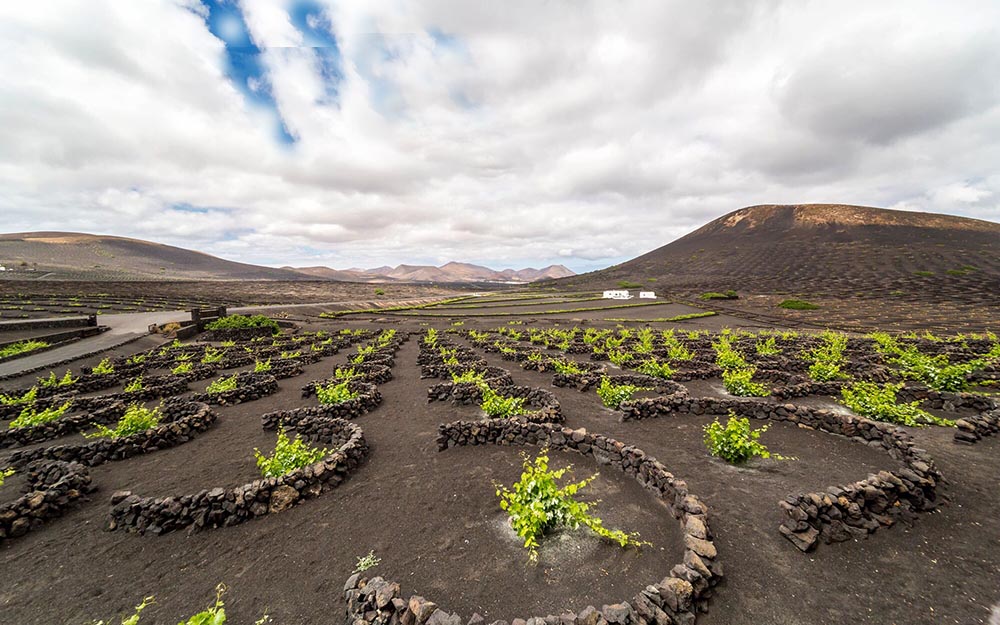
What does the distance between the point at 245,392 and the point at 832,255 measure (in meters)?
159

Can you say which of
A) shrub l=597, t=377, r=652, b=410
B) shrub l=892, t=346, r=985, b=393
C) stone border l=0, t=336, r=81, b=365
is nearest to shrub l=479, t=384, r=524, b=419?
shrub l=597, t=377, r=652, b=410

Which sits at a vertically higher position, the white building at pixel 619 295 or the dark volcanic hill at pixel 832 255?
the dark volcanic hill at pixel 832 255

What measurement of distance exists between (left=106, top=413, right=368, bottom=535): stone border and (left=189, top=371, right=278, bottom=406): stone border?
345 inches

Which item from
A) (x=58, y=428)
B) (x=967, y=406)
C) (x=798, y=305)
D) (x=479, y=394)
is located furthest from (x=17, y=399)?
(x=798, y=305)

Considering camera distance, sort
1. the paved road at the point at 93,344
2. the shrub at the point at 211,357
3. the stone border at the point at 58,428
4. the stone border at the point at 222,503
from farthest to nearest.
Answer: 1. the shrub at the point at 211,357
2. the paved road at the point at 93,344
3. the stone border at the point at 58,428
4. the stone border at the point at 222,503

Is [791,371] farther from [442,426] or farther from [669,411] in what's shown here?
[442,426]

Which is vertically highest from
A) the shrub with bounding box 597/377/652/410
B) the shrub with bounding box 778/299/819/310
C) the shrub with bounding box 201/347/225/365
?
the shrub with bounding box 778/299/819/310

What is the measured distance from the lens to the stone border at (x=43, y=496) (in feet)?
26.6

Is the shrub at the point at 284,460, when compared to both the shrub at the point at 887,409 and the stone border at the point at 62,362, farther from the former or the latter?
the stone border at the point at 62,362

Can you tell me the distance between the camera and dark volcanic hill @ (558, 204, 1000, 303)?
83688 mm

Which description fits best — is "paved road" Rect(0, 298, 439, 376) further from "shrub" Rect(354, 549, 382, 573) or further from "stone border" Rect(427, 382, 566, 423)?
"shrub" Rect(354, 549, 382, 573)

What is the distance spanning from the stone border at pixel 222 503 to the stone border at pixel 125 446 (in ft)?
13.5

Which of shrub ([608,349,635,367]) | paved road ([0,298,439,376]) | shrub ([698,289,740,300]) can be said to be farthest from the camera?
shrub ([698,289,740,300])

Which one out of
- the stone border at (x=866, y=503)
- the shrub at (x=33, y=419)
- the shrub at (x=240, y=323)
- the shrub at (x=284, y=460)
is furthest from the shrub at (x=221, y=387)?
the shrub at (x=240, y=323)
